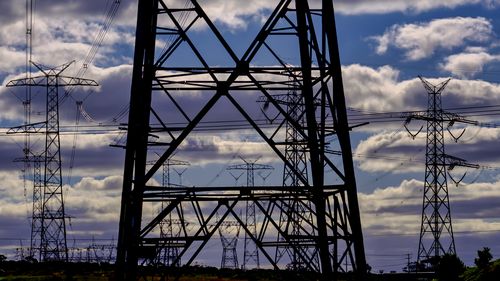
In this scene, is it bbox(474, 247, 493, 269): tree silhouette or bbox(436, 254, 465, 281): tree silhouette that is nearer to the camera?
bbox(474, 247, 493, 269): tree silhouette

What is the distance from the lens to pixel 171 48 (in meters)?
34.6

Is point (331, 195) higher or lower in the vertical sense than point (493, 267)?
higher

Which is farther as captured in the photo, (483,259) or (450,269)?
(450,269)

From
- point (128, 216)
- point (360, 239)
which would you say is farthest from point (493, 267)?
point (128, 216)

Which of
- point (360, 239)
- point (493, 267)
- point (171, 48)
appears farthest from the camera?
point (171, 48)

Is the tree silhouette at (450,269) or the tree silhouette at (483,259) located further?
the tree silhouette at (450,269)

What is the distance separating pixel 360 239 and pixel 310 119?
4536mm

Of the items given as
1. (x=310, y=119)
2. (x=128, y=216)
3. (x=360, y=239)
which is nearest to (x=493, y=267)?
(x=360, y=239)

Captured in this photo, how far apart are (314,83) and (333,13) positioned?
259 cm

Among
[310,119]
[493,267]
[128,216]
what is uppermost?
[310,119]

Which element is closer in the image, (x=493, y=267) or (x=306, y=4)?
(x=493, y=267)

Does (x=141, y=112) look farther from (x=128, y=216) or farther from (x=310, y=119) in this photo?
(x=310, y=119)

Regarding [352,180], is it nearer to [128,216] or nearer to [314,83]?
[314,83]

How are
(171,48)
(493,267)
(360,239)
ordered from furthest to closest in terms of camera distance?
1. (171,48)
2. (360,239)
3. (493,267)
